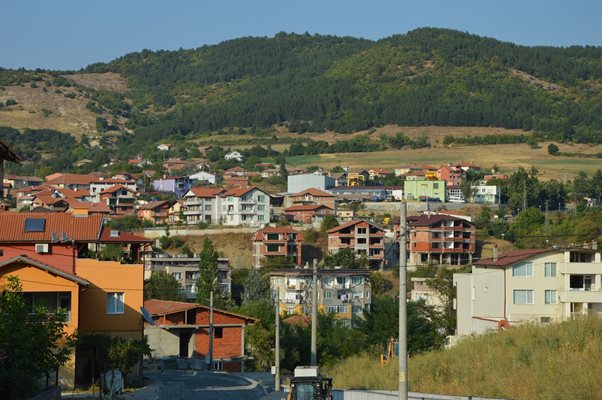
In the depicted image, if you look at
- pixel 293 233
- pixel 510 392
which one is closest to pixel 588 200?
pixel 293 233

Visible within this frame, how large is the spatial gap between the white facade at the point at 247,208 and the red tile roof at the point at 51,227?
3498 inches

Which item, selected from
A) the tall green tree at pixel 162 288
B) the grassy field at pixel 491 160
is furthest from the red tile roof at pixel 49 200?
the grassy field at pixel 491 160

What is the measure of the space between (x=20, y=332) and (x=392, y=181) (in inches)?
5474

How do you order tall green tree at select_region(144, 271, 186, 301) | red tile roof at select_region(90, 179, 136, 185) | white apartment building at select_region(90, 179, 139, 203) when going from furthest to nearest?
red tile roof at select_region(90, 179, 136, 185)
white apartment building at select_region(90, 179, 139, 203)
tall green tree at select_region(144, 271, 186, 301)

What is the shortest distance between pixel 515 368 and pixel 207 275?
64767mm

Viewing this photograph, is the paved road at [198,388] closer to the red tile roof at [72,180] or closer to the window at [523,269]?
the window at [523,269]

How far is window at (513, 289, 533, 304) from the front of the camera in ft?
186

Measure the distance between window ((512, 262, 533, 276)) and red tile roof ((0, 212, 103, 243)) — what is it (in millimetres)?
22362

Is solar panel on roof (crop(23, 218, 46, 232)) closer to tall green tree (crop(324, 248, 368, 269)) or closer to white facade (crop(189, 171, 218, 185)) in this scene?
tall green tree (crop(324, 248, 368, 269))

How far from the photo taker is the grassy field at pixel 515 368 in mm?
28938

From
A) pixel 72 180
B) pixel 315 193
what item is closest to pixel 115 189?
pixel 72 180

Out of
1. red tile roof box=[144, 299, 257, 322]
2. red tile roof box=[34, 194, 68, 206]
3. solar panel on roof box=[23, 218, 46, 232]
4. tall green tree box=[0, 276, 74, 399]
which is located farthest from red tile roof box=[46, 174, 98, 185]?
tall green tree box=[0, 276, 74, 399]

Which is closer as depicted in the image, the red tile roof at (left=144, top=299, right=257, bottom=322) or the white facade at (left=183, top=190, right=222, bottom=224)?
the red tile roof at (left=144, top=299, right=257, bottom=322)

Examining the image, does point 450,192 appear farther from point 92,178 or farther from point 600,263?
point 600,263
